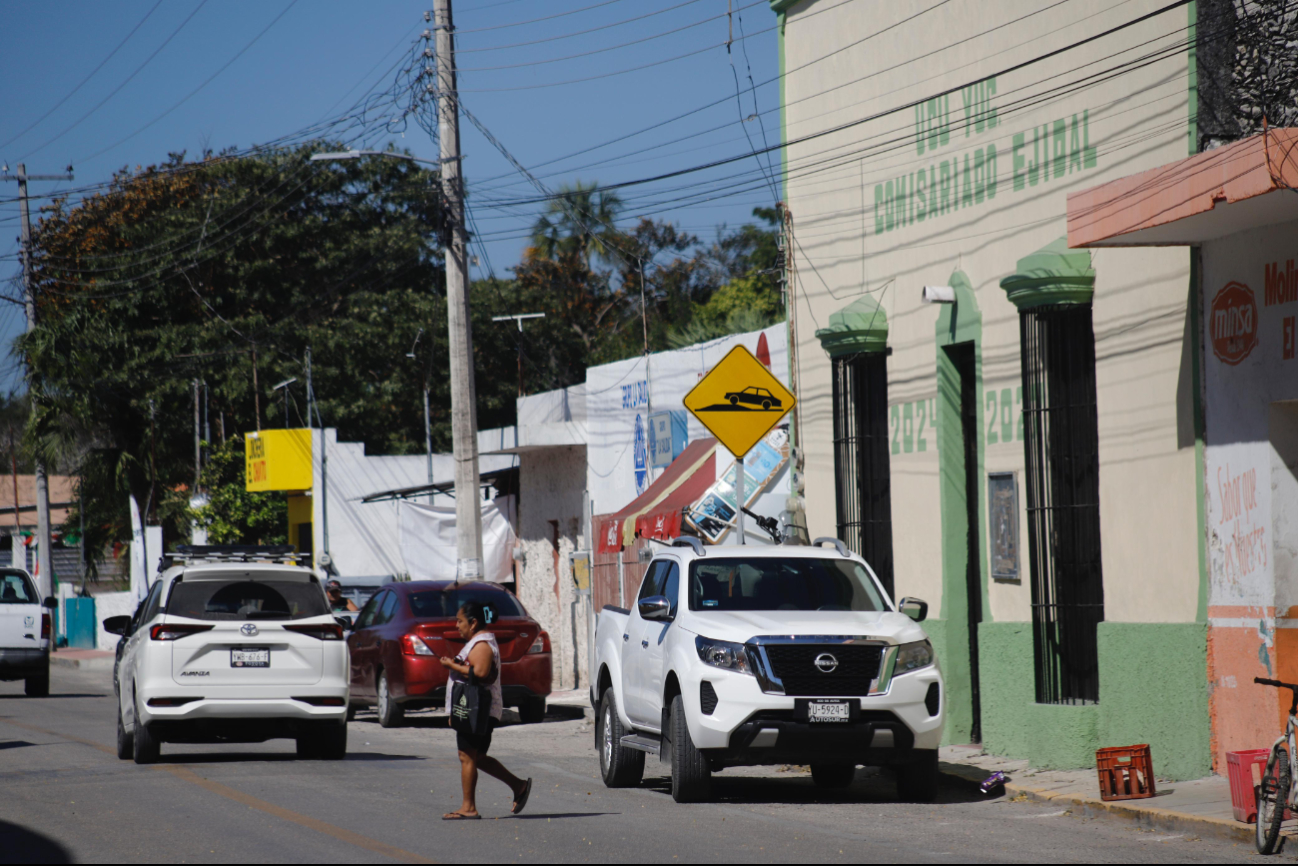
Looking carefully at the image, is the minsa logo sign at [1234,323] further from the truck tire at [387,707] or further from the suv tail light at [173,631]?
the truck tire at [387,707]

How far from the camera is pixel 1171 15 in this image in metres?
12.5

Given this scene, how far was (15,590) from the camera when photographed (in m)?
25.3

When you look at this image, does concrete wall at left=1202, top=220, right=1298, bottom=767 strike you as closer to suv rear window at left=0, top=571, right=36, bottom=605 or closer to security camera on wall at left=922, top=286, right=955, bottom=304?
security camera on wall at left=922, top=286, right=955, bottom=304

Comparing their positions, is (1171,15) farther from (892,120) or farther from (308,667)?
(308,667)

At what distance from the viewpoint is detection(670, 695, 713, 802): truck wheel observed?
37.3ft

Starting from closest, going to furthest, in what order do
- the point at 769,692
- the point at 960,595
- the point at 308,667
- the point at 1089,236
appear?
the point at 769,692 < the point at 1089,236 < the point at 308,667 < the point at 960,595

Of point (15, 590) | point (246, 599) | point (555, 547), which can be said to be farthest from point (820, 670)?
point (15, 590)

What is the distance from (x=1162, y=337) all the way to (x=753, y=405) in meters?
3.71

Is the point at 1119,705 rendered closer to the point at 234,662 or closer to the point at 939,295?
the point at 939,295

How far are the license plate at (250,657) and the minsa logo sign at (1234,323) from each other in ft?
27.4

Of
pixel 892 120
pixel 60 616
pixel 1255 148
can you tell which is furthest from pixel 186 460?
pixel 1255 148

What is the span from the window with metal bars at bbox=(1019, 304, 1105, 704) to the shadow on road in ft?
26.7

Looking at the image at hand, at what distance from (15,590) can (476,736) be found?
17286 mm

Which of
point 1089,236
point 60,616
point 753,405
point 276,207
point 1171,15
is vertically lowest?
point 60,616
